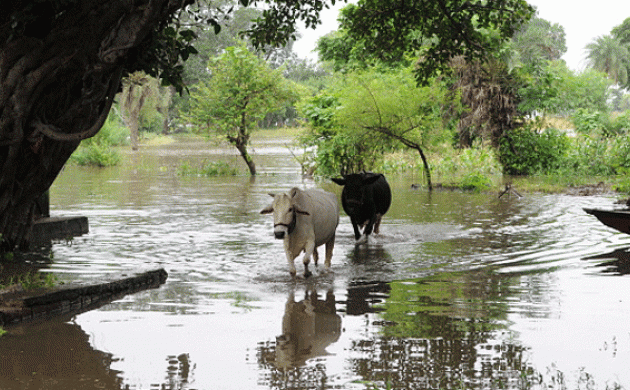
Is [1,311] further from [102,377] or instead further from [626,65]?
[626,65]

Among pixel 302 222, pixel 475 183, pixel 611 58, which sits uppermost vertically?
pixel 611 58

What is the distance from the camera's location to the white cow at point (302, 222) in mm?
9766

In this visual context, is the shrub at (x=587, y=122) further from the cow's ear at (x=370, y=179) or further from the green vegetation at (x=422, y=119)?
the cow's ear at (x=370, y=179)

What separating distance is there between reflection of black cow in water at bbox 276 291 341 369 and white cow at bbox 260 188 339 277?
3.26 ft

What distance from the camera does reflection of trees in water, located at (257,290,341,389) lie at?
567cm

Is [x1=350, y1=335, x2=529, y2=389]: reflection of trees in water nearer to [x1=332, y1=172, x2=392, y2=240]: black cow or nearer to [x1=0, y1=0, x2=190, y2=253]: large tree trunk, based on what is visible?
[x1=0, y1=0, x2=190, y2=253]: large tree trunk

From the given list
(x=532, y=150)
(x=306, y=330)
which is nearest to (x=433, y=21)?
(x=306, y=330)

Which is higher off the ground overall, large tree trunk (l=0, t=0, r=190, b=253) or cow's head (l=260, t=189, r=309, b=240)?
large tree trunk (l=0, t=0, r=190, b=253)

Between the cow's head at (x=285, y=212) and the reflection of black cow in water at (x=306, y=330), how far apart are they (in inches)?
37.8

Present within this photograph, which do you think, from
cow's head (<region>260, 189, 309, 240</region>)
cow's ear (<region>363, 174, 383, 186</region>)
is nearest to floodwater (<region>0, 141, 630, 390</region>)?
cow's head (<region>260, 189, 309, 240</region>)

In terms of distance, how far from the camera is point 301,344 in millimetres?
6785

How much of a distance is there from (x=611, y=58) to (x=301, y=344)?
80.7 meters

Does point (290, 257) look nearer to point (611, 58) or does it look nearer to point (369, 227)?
point (369, 227)

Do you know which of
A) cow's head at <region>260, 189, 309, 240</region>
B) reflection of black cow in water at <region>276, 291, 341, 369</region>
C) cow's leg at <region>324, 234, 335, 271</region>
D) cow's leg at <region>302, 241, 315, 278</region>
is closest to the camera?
reflection of black cow in water at <region>276, 291, 341, 369</region>
